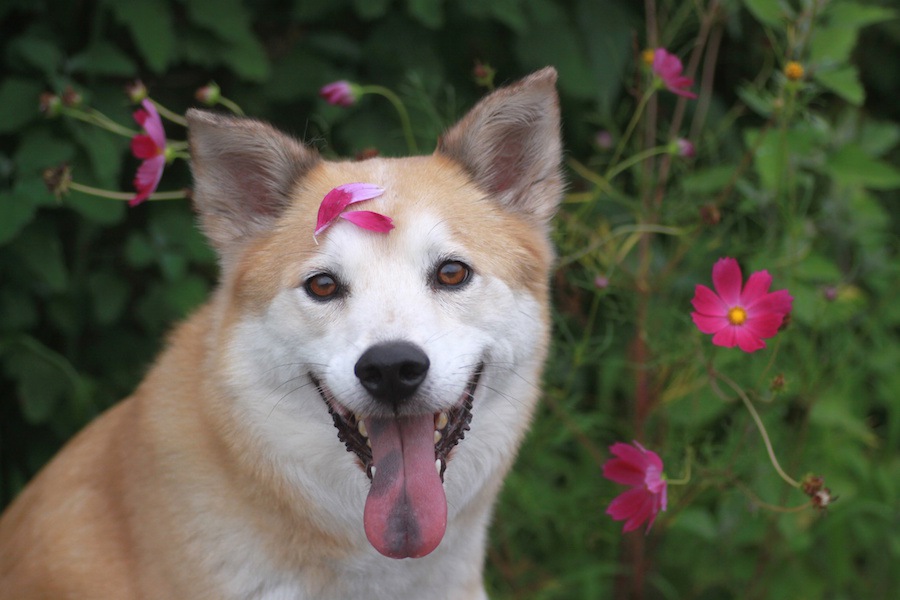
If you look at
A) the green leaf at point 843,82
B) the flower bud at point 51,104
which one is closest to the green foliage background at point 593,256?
the green leaf at point 843,82

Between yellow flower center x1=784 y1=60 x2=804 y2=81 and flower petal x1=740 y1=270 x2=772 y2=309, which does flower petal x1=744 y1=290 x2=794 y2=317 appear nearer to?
flower petal x1=740 y1=270 x2=772 y2=309

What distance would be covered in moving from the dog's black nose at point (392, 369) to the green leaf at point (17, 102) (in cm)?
195

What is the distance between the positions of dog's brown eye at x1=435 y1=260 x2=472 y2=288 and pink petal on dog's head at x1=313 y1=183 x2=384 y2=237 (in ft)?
0.84

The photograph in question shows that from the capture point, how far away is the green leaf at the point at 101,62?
3393 mm

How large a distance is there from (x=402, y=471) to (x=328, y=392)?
0.90ft

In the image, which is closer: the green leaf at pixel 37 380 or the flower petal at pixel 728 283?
the flower petal at pixel 728 283

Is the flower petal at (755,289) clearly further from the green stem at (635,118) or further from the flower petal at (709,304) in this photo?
the green stem at (635,118)

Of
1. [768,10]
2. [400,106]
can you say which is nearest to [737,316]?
[768,10]

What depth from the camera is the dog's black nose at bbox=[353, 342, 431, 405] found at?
2104 mm

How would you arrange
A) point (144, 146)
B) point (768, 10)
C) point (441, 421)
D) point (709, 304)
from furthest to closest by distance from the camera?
point (768, 10), point (144, 146), point (709, 304), point (441, 421)

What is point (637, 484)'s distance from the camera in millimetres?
2529

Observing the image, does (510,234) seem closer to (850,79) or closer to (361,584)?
(361,584)

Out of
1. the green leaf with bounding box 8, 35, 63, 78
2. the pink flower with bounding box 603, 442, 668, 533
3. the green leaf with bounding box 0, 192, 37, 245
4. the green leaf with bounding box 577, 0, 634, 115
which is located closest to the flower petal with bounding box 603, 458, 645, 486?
the pink flower with bounding box 603, 442, 668, 533

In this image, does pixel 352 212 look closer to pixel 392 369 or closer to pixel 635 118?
pixel 392 369
